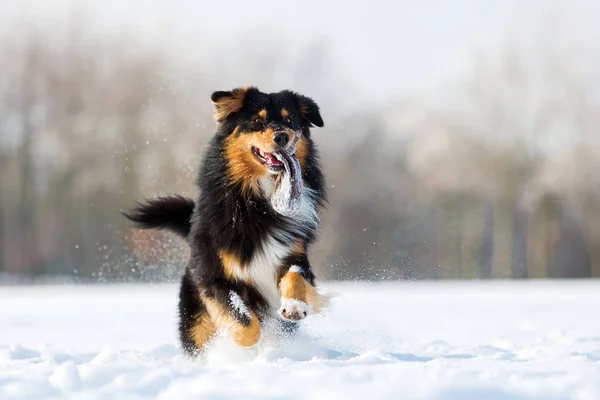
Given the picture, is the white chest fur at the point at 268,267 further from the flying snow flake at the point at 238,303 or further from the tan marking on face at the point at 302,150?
the tan marking on face at the point at 302,150

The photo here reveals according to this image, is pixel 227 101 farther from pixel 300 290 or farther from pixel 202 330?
pixel 202 330

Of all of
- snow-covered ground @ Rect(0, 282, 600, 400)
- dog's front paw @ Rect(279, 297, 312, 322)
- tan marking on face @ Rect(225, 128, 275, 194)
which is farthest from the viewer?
tan marking on face @ Rect(225, 128, 275, 194)

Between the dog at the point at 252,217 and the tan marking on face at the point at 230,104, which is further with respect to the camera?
the tan marking on face at the point at 230,104

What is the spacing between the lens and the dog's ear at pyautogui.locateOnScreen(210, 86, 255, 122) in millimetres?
5523

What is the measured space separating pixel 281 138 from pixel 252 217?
621 mm

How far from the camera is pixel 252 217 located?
17.9ft

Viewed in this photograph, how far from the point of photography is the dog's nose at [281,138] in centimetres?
523

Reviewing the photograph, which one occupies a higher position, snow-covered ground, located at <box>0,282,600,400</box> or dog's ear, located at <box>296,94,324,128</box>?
dog's ear, located at <box>296,94,324,128</box>

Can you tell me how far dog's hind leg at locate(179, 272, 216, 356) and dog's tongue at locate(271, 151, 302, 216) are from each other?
37.7 inches

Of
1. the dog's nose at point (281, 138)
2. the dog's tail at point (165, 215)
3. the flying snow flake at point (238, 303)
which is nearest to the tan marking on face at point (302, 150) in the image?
the dog's nose at point (281, 138)

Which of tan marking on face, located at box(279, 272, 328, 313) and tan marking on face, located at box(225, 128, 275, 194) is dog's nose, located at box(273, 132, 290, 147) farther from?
tan marking on face, located at box(279, 272, 328, 313)

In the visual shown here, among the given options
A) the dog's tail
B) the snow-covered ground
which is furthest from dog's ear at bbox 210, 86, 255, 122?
the snow-covered ground

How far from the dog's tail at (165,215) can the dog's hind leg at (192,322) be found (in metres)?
0.54

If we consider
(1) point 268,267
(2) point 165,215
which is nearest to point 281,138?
(1) point 268,267
